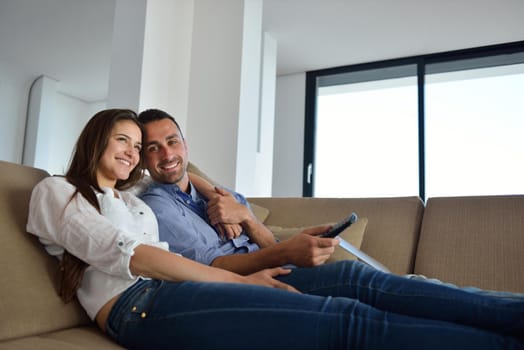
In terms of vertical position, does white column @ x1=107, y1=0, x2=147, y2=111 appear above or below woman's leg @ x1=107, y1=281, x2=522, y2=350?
above

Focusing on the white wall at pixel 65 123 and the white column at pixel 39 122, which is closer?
the white column at pixel 39 122

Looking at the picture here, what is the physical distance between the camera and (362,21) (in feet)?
14.2

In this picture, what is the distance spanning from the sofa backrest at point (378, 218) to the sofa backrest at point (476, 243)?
5 cm

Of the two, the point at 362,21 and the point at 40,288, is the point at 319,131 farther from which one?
the point at 40,288

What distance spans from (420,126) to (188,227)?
3.95 m

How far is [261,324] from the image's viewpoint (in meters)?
0.88

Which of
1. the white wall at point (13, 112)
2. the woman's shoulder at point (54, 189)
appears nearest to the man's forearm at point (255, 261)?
the woman's shoulder at point (54, 189)

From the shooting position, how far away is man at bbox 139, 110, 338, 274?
133 centimetres

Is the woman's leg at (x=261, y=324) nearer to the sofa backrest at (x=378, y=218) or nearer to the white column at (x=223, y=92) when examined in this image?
the sofa backrest at (x=378, y=218)

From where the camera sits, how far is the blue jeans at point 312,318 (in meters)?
0.82

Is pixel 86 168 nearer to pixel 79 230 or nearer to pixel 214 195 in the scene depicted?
pixel 79 230

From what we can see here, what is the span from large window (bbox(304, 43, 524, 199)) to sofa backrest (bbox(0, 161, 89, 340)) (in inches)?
166

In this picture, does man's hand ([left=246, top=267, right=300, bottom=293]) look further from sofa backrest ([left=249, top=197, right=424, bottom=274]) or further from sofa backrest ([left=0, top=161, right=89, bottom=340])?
sofa backrest ([left=249, top=197, right=424, bottom=274])

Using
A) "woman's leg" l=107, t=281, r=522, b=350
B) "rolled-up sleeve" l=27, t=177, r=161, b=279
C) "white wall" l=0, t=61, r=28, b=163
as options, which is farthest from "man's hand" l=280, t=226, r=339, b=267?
"white wall" l=0, t=61, r=28, b=163
